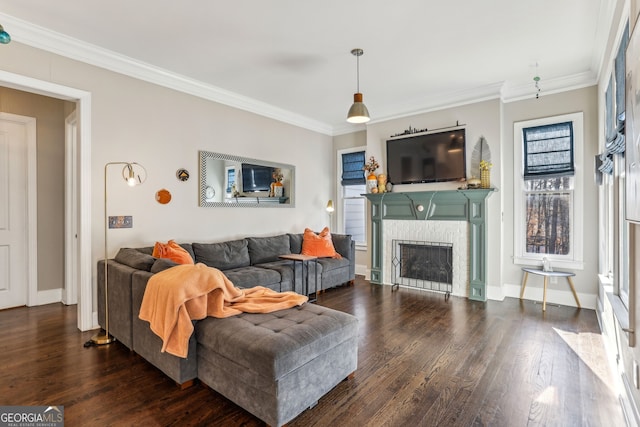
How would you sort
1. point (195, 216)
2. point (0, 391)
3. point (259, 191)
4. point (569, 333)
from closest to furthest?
point (0, 391) → point (569, 333) → point (195, 216) → point (259, 191)

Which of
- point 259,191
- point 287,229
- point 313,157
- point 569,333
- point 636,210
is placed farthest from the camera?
point 313,157

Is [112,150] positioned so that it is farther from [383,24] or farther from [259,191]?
[383,24]

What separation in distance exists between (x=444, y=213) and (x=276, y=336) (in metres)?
3.64

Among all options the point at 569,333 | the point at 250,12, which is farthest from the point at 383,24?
the point at 569,333

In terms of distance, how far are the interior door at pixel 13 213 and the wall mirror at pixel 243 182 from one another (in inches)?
84.1

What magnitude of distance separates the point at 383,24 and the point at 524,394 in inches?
123

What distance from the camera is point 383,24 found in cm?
294

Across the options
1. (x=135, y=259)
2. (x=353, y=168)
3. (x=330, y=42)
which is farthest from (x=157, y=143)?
(x=353, y=168)

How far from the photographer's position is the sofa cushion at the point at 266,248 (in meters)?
4.60

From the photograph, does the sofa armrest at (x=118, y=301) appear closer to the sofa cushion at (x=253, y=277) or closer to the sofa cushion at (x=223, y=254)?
the sofa cushion at (x=223, y=254)

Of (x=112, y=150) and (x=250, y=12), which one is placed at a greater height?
(x=250, y=12)

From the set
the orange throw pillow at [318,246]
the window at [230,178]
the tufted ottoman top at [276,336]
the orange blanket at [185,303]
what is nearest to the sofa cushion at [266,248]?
the orange throw pillow at [318,246]

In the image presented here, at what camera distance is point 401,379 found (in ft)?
7.75

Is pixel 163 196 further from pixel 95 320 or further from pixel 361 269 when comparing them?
pixel 361 269
